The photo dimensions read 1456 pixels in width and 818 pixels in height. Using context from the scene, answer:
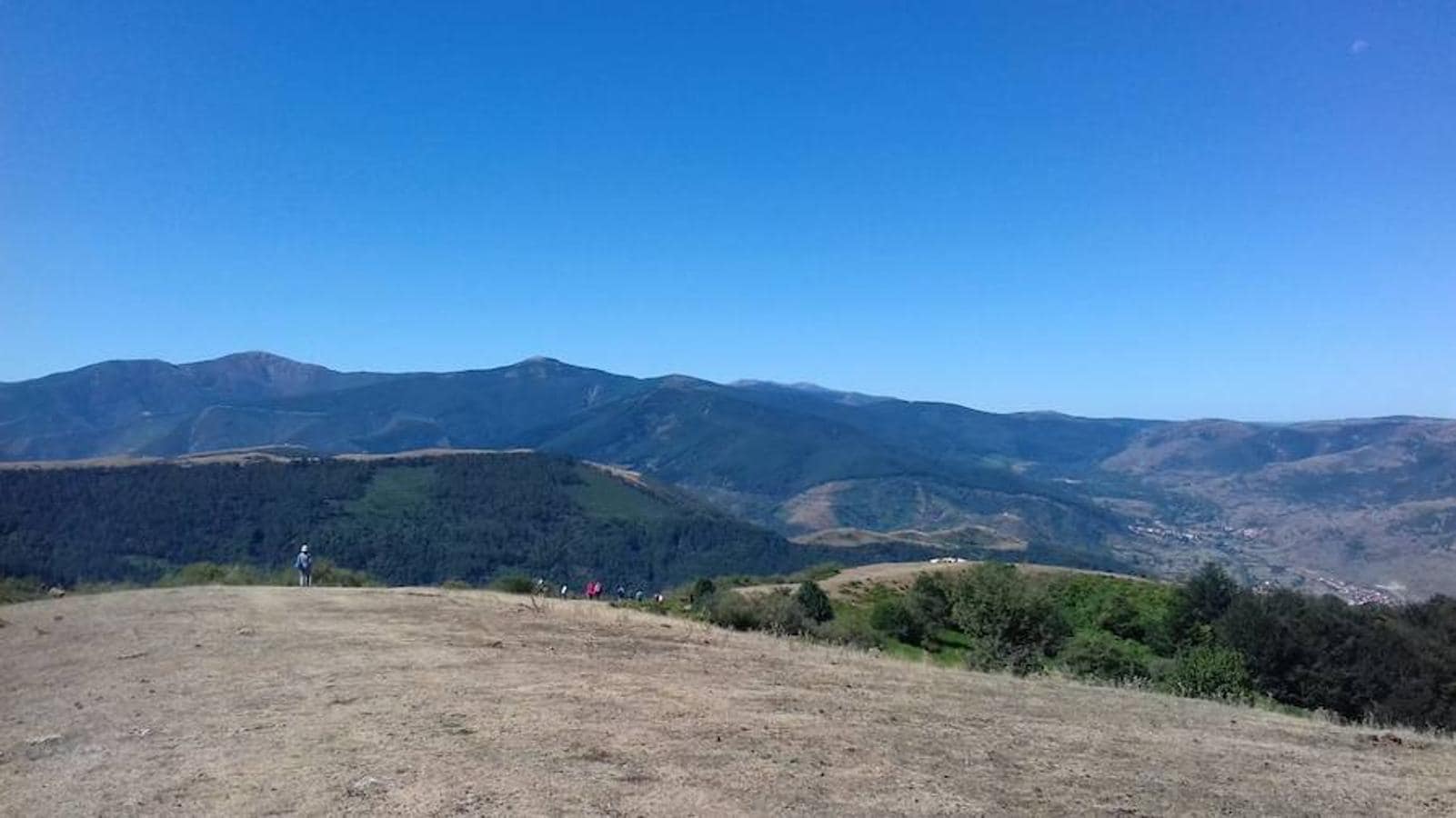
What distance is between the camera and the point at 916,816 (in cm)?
845

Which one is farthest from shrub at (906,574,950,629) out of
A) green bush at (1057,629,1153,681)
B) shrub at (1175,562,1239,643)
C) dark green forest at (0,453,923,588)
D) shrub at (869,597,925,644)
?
dark green forest at (0,453,923,588)

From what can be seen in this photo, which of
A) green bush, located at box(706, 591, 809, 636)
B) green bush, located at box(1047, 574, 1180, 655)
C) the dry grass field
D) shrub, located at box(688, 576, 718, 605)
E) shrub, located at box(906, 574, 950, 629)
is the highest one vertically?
the dry grass field

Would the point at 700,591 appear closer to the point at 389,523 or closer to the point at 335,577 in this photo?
the point at 335,577

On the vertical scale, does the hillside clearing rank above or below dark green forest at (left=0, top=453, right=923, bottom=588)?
above

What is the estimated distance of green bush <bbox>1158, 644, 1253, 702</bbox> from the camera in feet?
70.1

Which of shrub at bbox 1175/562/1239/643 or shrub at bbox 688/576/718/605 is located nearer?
shrub at bbox 688/576/718/605

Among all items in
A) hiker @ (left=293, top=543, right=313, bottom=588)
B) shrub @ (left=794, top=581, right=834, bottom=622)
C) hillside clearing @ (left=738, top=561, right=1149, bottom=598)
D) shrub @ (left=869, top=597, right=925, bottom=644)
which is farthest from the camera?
hillside clearing @ (left=738, top=561, right=1149, bottom=598)

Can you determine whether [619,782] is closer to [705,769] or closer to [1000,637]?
[705,769]

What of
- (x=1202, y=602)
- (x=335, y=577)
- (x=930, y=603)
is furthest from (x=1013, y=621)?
(x=335, y=577)

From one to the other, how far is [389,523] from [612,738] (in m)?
148

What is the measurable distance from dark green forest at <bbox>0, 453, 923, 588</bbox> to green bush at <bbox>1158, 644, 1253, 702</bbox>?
347ft

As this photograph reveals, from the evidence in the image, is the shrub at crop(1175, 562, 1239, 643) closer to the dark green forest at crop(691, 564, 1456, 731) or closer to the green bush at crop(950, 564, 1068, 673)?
the dark green forest at crop(691, 564, 1456, 731)

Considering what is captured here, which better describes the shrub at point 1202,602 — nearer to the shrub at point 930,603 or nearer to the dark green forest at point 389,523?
the shrub at point 930,603

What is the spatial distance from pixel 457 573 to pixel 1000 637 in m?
109
